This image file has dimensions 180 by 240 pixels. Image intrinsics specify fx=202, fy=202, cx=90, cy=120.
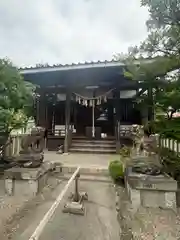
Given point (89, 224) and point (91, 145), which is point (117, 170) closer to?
point (89, 224)

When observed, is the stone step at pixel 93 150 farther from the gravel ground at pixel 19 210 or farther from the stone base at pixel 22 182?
the stone base at pixel 22 182

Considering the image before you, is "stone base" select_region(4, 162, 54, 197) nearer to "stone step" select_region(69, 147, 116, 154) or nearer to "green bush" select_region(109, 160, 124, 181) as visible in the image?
"green bush" select_region(109, 160, 124, 181)

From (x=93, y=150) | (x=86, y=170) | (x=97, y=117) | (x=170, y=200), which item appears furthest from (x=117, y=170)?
(x=97, y=117)

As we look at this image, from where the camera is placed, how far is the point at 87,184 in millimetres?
4879

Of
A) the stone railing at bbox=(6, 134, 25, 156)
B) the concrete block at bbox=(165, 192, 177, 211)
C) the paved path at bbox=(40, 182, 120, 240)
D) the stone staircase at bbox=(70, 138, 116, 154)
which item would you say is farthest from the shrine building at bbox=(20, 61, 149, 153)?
the concrete block at bbox=(165, 192, 177, 211)

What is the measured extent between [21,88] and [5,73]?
57cm

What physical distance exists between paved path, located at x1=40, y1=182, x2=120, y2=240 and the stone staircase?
489 cm

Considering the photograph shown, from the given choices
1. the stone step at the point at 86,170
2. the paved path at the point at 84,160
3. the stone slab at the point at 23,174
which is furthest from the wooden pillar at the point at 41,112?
the stone slab at the point at 23,174

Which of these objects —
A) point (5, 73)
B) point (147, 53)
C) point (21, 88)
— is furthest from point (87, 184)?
point (147, 53)

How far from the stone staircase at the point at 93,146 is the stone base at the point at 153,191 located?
5.19 metres

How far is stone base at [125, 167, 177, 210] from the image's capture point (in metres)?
3.48

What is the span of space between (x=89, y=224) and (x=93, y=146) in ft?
20.5

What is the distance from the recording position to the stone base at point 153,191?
3.48m

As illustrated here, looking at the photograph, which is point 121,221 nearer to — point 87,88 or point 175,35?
point 175,35
